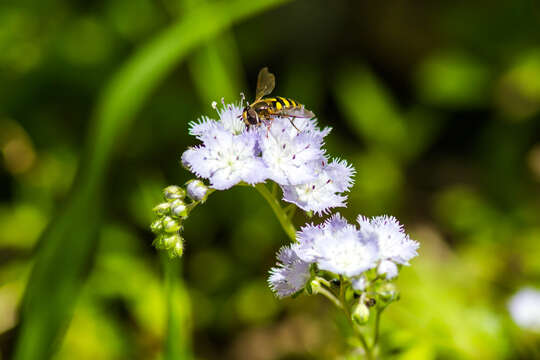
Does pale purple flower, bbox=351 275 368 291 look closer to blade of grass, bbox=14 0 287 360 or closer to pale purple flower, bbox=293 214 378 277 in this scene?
pale purple flower, bbox=293 214 378 277

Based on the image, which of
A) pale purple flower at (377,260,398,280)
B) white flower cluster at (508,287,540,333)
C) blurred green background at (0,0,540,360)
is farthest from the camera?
blurred green background at (0,0,540,360)

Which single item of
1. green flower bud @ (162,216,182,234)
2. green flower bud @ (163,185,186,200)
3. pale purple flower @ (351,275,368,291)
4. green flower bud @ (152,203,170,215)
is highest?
green flower bud @ (163,185,186,200)

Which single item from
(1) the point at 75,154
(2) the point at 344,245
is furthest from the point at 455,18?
(2) the point at 344,245

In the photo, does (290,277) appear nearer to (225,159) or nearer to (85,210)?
(225,159)

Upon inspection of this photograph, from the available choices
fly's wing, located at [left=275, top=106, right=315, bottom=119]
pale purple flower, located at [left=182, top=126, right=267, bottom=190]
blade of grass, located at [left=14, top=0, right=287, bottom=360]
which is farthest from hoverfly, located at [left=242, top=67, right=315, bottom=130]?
blade of grass, located at [left=14, top=0, right=287, bottom=360]

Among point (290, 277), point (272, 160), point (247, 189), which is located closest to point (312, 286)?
point (290, 277)
